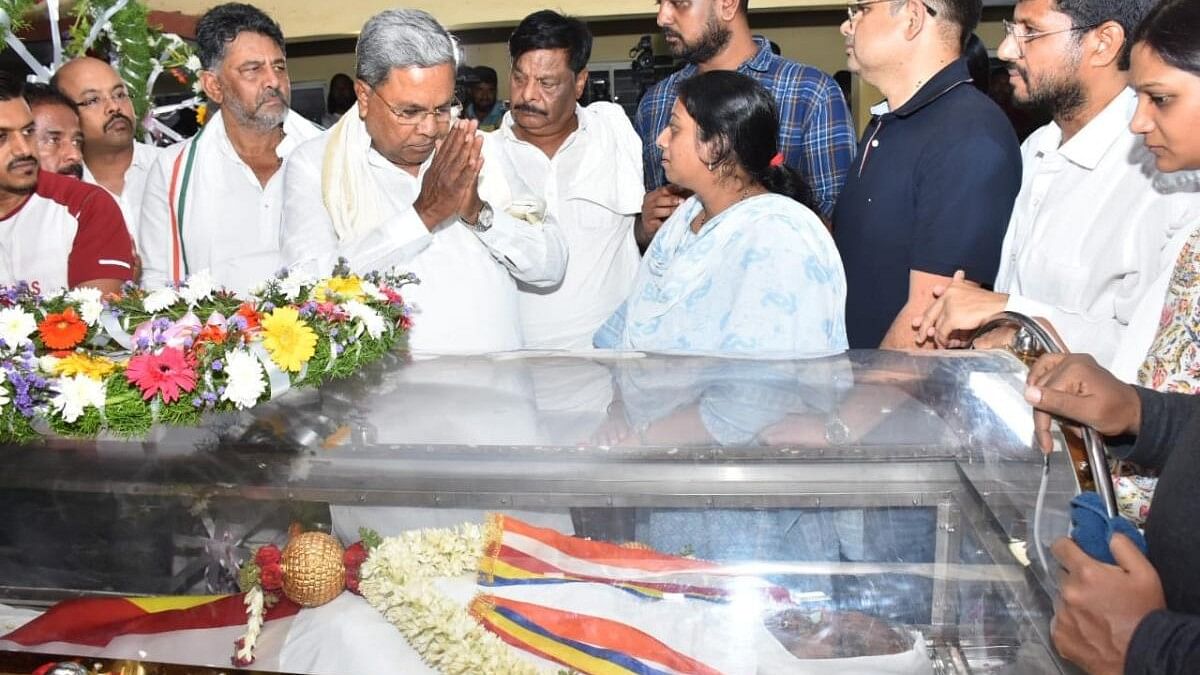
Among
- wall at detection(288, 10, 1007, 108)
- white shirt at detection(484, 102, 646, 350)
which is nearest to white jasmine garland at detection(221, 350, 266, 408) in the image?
white shirt at detection(484, 102, 646, 350)

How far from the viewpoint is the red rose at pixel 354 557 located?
2.05 metres

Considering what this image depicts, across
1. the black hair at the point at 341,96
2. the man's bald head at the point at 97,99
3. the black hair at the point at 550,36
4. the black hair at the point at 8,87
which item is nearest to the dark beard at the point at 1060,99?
the black hair at the point at 550,36

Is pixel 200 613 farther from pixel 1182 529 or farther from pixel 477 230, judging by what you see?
pixel 1182 529

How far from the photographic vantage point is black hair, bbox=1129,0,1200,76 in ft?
5.69

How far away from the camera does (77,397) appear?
77.2 inches

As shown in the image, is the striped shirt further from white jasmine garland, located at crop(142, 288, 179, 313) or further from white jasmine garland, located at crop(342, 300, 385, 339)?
white jasmine garland, located at crop(142, 288, 179, 313)

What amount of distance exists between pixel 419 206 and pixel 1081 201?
1.67 metres

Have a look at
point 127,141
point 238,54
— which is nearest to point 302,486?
point 238,54

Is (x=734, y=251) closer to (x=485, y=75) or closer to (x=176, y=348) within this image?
(x=176, y=348)

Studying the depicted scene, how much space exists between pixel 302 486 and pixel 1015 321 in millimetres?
1415

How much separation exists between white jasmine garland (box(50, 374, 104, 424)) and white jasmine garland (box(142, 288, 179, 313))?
0.30 m

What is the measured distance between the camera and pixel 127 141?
4348mm

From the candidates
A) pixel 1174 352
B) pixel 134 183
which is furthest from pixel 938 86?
pixel 134 183

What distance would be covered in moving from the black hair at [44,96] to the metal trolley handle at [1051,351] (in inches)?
142
